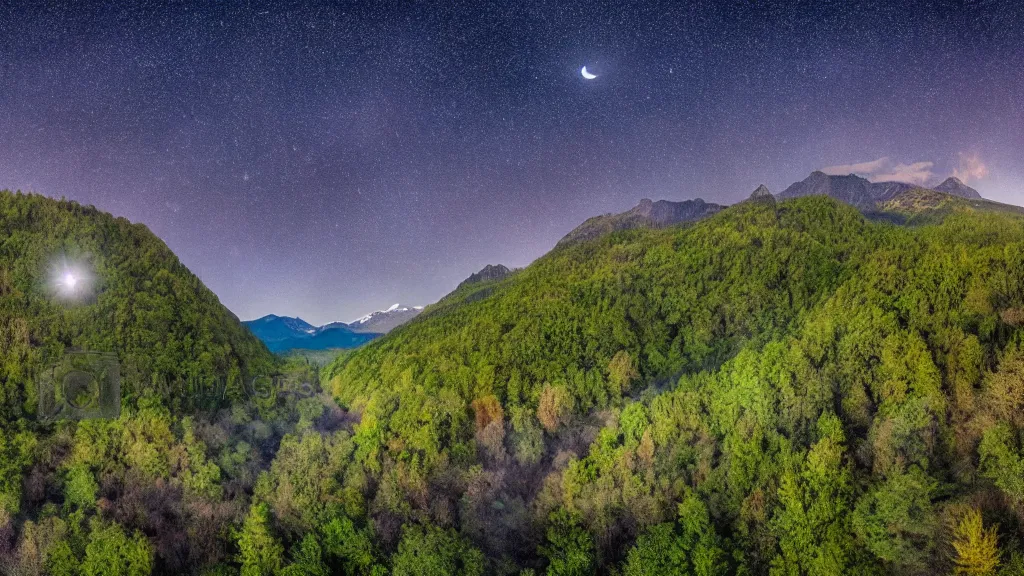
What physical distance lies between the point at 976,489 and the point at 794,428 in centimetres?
1423

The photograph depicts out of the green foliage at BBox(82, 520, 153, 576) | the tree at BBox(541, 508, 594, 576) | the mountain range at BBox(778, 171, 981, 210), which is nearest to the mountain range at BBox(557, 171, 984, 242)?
the mountain range at BBox(778, 171, 981, 210)

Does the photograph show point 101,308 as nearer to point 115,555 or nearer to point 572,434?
point 115,555

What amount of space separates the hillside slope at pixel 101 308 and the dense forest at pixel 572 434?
32cm

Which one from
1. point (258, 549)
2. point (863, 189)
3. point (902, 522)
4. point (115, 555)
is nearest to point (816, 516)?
point (902, 522)

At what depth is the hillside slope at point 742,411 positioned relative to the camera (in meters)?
38.4

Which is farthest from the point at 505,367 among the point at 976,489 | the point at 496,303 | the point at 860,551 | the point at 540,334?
the point at 976,489

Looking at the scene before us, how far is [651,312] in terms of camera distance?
8212 centimetres

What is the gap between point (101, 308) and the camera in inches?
2430

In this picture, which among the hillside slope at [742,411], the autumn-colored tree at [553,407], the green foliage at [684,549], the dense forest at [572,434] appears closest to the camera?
the hillside slope at [742,411]

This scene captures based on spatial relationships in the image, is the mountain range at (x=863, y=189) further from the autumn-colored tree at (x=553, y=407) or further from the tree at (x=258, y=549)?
the tree at (x=258, y=549)

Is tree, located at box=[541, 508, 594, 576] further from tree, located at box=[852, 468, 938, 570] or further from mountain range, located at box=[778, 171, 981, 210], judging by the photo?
mountain range, located at box=[778, 171, 981, 210]

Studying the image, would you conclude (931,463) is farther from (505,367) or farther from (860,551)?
(505,367)

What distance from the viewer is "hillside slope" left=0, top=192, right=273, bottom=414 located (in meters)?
55.1

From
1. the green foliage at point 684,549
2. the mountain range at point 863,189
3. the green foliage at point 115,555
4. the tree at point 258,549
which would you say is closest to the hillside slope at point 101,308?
the green foliage at point 115,555
